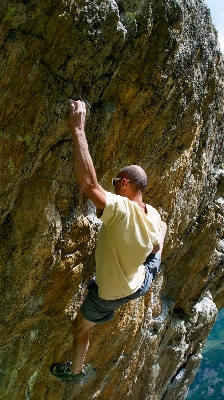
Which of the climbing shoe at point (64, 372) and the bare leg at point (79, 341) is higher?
the bare leg at point (79, 341)

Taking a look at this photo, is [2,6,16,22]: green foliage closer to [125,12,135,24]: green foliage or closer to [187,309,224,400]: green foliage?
[125,12,135,24]: green foliage

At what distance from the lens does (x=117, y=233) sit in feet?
12.8

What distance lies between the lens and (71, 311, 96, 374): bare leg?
5090mm

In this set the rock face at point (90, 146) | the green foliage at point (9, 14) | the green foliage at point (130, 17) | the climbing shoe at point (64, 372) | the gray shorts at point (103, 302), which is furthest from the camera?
the climbing shoe at point (64, 372)

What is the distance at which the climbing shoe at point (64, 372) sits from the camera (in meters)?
5.36

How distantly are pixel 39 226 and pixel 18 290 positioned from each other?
0.74 m

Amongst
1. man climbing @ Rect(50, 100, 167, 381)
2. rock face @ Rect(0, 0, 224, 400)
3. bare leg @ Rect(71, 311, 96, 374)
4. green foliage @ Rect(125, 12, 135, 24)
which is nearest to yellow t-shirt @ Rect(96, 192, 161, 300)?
man climbing @ Rect(50, 100, 167, 381)

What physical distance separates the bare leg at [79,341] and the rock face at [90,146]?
0.16 metres

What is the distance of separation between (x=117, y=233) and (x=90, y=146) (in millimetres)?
1154

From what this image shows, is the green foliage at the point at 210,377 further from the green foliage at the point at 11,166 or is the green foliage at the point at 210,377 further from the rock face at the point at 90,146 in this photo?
the green foliage at the point at 11,166

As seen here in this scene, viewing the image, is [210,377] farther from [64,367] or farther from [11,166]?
[11,166]

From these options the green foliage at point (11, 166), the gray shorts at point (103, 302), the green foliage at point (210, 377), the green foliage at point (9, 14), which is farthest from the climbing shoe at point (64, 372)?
the green foliage at point (210, 377)

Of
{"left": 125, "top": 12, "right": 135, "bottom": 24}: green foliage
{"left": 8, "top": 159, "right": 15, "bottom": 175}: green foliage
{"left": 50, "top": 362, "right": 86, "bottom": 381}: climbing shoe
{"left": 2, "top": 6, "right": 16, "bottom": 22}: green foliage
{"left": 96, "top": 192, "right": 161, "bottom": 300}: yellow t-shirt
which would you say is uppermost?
{"left": 125, "top": 12, "right": 135, "bottom": 24}: green foliage

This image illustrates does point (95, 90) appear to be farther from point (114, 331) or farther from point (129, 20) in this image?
point (114, 331)
